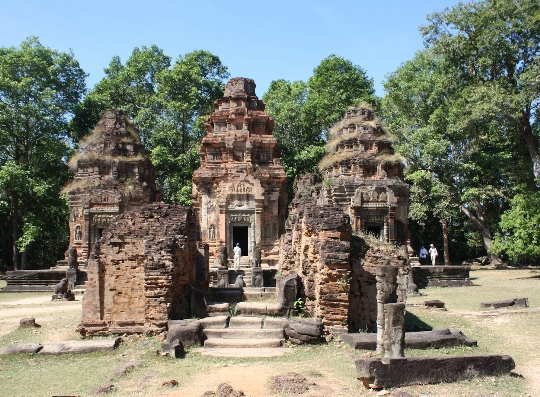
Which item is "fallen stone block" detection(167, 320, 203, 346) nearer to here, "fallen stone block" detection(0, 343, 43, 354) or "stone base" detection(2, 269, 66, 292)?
"fallen stone block" detection(0, 343, 43, 354)

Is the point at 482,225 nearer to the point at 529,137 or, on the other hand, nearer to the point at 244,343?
the point at 529,137

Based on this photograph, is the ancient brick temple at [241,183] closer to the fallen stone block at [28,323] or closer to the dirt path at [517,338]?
the dirt path at [517,338]

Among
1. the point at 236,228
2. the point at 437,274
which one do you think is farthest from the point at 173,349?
the point at 236,228

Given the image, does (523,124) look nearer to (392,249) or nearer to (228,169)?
(228,169)

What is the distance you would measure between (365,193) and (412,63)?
16.9 m

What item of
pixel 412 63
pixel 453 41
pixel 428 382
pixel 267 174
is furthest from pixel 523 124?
pixel 428 382

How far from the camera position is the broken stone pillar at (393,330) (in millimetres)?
8242

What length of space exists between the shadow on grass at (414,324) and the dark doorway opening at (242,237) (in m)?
15.7

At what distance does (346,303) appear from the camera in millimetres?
10648

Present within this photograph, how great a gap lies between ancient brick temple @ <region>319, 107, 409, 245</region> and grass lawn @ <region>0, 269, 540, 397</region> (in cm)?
1093

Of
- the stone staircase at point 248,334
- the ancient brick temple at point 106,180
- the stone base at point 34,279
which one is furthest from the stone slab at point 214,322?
the ancient brick temple at point 106,180

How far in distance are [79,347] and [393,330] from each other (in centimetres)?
596

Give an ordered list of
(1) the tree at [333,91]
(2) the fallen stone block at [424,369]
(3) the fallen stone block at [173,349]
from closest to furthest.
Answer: (2) the fallen stone block at [424,369]
(3) the fallen stone block at [173,349]
(1) the tree at [333,91]

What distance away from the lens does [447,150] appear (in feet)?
109
